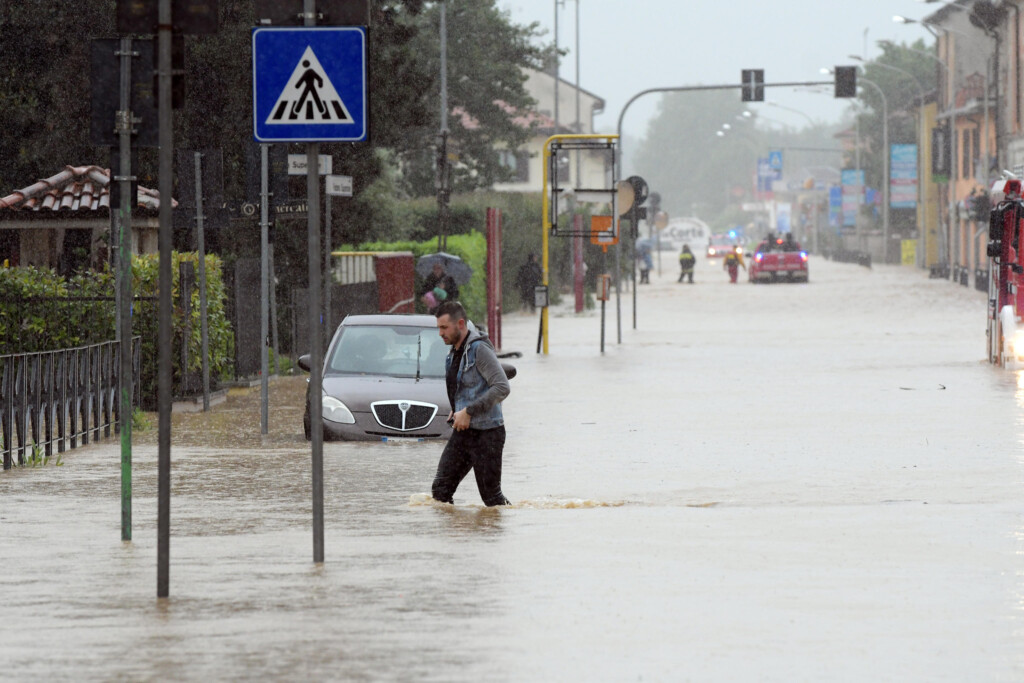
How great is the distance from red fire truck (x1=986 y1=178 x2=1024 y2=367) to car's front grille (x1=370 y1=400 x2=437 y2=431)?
11847 millimetres

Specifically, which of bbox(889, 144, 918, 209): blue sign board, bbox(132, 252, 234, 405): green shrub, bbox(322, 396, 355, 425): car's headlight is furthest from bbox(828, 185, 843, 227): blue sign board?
bbox(322, 396, 355, 425): car's headlight

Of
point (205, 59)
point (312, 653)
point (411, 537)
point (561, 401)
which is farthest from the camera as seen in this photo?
point (205, 59)

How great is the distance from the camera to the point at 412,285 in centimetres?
3403

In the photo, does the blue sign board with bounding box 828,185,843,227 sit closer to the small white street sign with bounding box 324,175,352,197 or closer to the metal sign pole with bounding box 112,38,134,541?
the small white street sign with bounding box 324,175,352,197

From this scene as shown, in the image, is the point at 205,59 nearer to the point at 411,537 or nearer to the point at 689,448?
the point at 689,448

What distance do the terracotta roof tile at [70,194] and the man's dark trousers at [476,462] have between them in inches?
508

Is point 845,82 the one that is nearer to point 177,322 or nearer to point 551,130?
point 177,322

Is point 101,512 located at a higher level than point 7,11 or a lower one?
lower

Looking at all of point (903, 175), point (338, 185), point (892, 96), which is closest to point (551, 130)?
point (903, 175)

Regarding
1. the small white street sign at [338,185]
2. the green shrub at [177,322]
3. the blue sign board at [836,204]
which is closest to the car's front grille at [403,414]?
the green shrub at [177,322]

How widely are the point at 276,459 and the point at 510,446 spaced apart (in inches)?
88.9

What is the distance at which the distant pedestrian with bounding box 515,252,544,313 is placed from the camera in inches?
1839

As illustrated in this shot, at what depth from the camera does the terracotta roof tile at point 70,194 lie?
2478cm

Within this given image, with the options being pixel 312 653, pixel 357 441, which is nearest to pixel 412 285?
pixel 357 441
